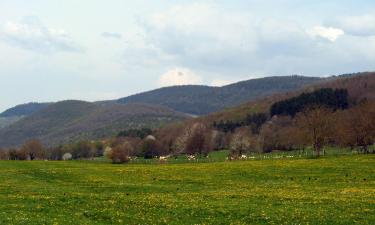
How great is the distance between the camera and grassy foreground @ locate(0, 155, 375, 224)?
30547 millimetres

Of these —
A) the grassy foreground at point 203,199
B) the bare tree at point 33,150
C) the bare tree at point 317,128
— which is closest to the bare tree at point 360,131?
the bare tree at point 317,128

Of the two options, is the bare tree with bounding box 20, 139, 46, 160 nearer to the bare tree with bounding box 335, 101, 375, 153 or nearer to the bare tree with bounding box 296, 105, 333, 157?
the bare tree with bounding box 296, 105, 333, 157

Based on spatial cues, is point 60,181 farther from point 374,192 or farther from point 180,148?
point 180,148

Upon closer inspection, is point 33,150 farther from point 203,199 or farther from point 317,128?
point 203,199

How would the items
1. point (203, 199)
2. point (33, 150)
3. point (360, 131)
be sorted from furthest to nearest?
point (33, 150) < point (360, 131) < point (203, 199)

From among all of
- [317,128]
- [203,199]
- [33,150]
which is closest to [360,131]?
[317,128]

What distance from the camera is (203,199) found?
40250 millimetres

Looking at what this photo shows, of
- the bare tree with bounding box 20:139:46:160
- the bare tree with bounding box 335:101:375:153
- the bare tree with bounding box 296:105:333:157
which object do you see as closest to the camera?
the bare tree with bounding box 335:101:375:153

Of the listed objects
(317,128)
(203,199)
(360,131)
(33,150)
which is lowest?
(203,199)

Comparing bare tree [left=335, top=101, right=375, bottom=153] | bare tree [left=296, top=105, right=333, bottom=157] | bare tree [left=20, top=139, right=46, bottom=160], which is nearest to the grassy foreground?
bare tree [left=335, top=101, right=375, bottom=153]

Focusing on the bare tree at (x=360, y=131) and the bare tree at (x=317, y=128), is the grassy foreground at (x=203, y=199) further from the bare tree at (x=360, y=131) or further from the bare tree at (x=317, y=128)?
the bare tree at (x=317, y=128)

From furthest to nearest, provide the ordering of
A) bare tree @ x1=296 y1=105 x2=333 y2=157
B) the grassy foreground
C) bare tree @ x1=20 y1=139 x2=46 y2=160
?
1. bare tree @ x1=20 y1=139 x2=46 y2=160
2. bare tree @ x1=296 y1=105 x2=333 y2=157
3. the grassy foreground

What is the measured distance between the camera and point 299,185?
51.9 metres

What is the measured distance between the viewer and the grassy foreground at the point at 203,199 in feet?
100
